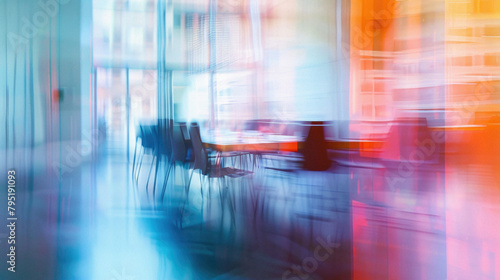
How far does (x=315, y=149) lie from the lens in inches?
73.2

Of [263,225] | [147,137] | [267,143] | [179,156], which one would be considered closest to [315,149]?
[267,143]

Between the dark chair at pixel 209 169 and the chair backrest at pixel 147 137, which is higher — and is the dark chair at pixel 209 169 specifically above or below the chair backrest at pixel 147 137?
below

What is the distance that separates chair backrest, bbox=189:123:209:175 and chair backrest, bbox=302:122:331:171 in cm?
62

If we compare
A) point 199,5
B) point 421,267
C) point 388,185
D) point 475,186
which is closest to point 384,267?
point 421,267

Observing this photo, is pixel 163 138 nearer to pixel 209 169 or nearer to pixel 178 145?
pixel 178 145

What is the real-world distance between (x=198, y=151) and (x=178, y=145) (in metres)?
0.12

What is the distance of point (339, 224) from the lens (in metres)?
1.80

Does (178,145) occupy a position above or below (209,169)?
above

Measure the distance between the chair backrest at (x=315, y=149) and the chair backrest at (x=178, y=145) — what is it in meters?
0.75

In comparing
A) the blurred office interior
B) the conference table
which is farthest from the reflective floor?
the conference table

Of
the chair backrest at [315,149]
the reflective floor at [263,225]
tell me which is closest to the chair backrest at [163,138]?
the reflective floor at [263,225]

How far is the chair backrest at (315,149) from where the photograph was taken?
72.6 inches

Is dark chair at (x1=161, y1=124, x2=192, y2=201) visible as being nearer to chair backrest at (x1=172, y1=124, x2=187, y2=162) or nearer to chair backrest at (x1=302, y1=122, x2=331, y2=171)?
chair backrest at (x1=172, y1=124, x2=187, y2=162)

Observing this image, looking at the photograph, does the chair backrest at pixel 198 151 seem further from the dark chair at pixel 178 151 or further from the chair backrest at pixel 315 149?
the chair backrest at pixel 315 149
